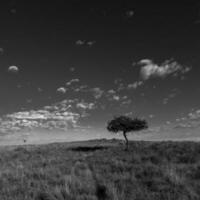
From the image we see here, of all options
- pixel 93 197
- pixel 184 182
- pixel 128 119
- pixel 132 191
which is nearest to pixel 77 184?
pixel 93 197

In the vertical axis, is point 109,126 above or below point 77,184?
above

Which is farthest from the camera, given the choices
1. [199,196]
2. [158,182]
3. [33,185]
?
[33,185]

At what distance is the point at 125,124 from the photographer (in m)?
35.4

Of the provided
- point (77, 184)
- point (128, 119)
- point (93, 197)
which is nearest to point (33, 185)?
point (77, 184)

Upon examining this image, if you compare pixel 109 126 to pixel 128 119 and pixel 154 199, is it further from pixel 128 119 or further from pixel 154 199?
pixel 154 199

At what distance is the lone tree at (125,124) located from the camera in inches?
1400

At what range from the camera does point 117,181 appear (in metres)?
8.27

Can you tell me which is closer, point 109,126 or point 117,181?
point 117,181

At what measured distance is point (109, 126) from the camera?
124 feet

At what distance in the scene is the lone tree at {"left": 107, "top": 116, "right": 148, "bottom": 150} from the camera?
35.6m

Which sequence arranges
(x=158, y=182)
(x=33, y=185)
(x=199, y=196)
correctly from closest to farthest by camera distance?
1. (x=199, y=196)
2. (x=158, y=182)
3. (x=33, y=185)

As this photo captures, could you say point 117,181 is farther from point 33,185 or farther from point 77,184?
point 33,185

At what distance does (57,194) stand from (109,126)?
103 feet

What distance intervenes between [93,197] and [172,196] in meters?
2.66
